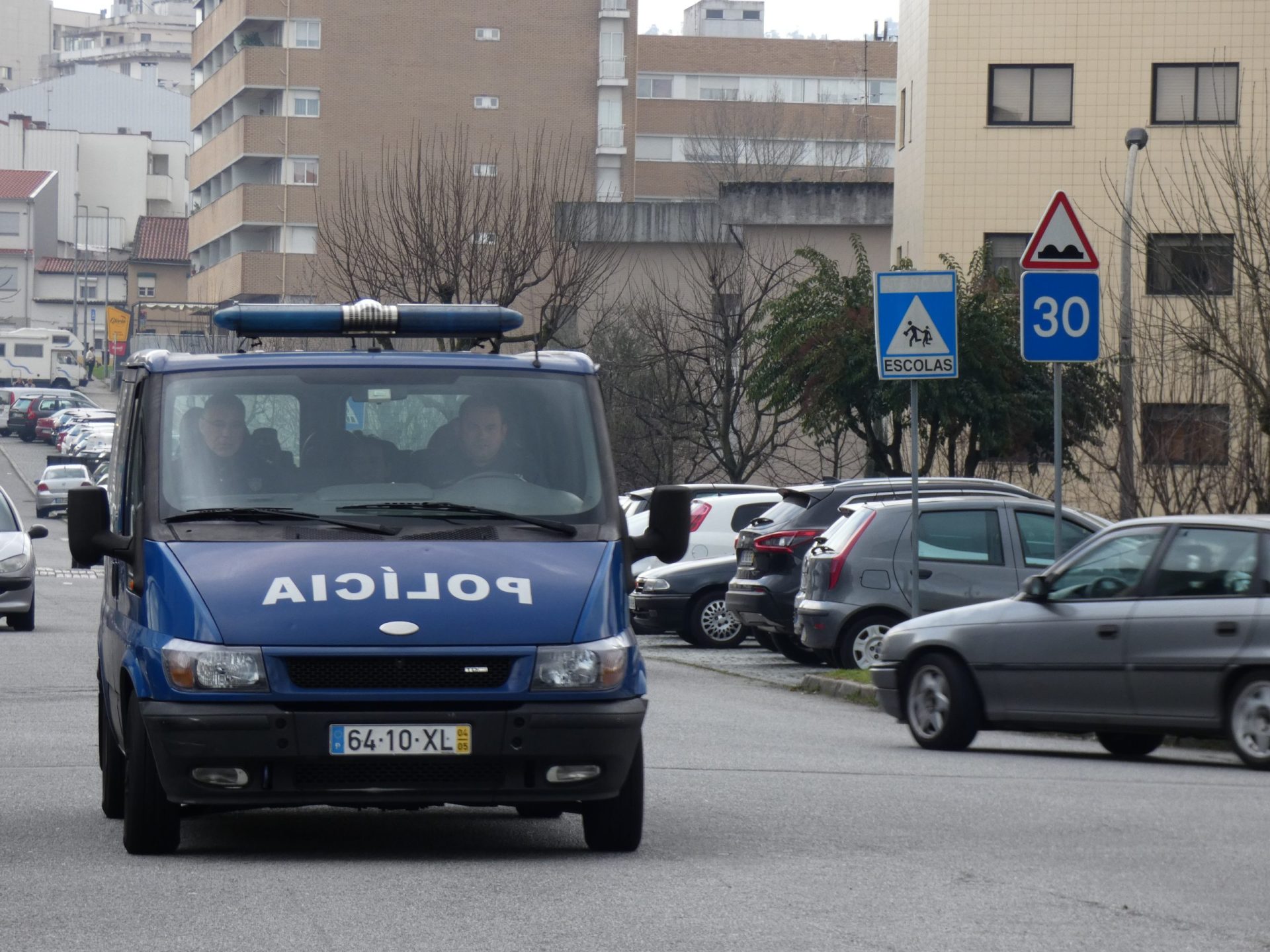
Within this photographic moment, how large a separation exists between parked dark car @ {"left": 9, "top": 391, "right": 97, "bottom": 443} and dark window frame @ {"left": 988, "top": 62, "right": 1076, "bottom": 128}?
56528 millimetres

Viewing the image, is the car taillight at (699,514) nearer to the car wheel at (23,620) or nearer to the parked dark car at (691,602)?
the parked dark car at (691,602)

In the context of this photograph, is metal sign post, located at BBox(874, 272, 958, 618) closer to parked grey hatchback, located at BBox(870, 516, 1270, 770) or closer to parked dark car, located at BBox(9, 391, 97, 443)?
parked grey hatchback, located at BBox(870, 516, 1270, 770)

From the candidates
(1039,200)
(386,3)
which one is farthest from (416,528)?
(386,3)

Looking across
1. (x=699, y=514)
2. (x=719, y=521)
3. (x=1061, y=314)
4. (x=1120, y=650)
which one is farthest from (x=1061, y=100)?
(x=1120, y=650)

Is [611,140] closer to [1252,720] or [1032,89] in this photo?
[1032,89]

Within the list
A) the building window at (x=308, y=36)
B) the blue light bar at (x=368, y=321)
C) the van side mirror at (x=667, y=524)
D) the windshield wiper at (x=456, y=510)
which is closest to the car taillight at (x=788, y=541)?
the blue light bar at (x=368, y=321)

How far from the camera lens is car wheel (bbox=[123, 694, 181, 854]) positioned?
27.0 ft

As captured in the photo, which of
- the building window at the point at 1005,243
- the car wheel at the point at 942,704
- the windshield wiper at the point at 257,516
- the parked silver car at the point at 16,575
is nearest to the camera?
the windshield wiper at the point at 257,516

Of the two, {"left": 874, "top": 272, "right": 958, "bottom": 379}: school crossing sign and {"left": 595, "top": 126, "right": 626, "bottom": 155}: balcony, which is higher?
{"left": 595, "top": 126, "right": 626, "bottom": 155}: balcony

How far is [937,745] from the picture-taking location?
44.8 feet

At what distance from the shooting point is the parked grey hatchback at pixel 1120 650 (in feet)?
40.3

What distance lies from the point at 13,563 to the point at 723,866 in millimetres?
17880

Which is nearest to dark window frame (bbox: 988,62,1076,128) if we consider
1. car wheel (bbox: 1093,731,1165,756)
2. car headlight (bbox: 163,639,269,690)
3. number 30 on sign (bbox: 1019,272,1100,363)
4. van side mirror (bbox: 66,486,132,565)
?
number 30 on sign (bbox: 1019,272,1100,363)

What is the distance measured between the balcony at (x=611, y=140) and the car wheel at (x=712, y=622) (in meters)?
71.4
